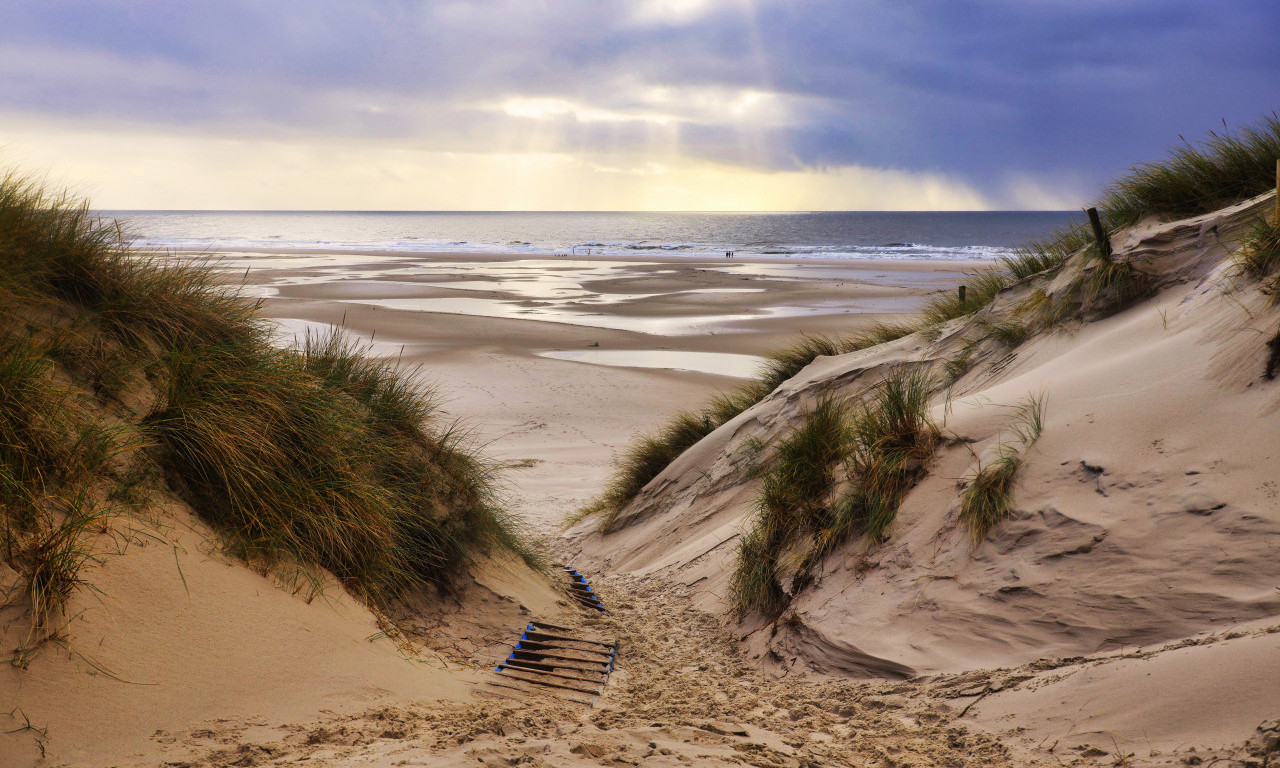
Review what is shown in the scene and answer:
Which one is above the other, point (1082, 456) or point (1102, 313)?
point (1102, 313)

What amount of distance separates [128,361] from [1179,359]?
215 inches

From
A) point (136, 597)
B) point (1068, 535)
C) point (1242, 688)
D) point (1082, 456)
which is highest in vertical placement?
point (1082, 456)

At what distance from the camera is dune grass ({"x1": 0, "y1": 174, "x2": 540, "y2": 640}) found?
116 inches

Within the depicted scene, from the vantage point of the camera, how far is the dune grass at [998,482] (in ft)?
12.8

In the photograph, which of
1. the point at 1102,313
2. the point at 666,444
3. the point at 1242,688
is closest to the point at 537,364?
the point at 666,444

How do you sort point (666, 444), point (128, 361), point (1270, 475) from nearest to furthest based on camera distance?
point (1270, 475) < point (128, 361) < point (666, 444)

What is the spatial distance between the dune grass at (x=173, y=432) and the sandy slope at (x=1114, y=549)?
2250 millimetres

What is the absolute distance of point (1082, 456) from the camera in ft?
12.8

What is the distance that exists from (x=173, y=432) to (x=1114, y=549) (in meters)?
4.29

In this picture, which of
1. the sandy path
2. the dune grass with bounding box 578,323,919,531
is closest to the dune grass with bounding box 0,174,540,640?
the sandy path

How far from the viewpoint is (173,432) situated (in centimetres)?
361

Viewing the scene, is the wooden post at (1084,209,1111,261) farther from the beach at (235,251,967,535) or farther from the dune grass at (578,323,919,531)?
the beach at (235,251,967,535)

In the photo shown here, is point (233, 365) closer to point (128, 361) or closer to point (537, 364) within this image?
point (128, 361)

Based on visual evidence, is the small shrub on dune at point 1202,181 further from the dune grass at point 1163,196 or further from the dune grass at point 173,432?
the dune grass at point 173,432
